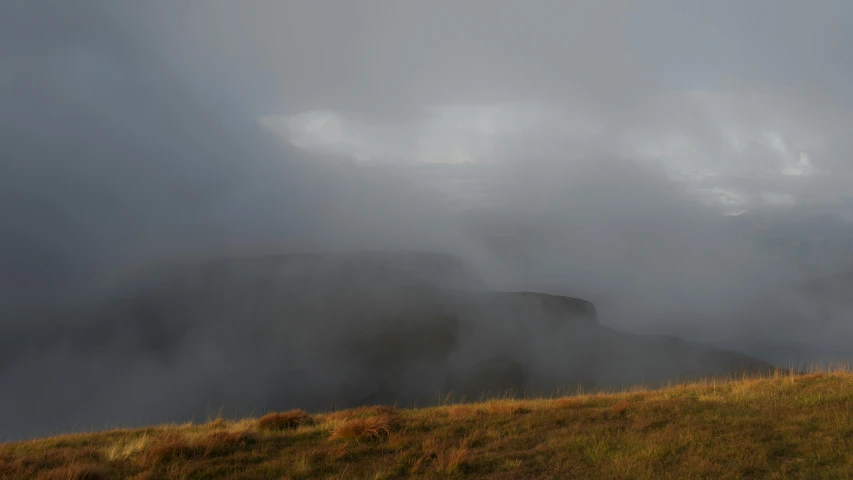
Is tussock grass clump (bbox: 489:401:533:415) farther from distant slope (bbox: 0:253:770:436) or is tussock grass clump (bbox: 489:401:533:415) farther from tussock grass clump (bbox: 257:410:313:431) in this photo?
distant slope (bbox: 0:253:770:436)

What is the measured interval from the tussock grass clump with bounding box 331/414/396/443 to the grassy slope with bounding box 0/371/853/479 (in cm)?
3

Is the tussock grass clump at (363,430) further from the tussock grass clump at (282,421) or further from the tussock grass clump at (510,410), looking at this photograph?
the tussock grass clump at (510,410)

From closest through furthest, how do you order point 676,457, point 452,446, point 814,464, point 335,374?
point 814,464 < point 676,457 < point 452,446 < point 335,374

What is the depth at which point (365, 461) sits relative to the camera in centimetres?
776

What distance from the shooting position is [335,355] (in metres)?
143

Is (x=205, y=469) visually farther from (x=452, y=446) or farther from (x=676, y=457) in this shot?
(x=676, y=457)

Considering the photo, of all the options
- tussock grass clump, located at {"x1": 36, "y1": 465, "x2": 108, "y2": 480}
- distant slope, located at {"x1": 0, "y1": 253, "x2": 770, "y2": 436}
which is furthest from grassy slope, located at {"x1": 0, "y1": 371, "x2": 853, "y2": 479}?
distant slope, located at {"x1": 0, "y1": 253, "x2": 770, "y2": 436}

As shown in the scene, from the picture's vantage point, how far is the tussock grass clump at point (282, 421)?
1083cm

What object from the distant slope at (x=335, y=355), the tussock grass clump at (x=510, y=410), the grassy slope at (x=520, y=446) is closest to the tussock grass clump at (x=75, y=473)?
the grassy slope at (x=520, y=446)

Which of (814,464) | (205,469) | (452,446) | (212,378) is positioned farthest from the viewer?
(212,378)

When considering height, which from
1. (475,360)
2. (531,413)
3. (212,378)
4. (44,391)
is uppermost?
(531,413)

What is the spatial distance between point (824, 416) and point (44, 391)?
9921 inches

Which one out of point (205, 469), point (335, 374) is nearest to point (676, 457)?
point (205, 469)

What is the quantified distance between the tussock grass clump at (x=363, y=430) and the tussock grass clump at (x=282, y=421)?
195 centimetres
